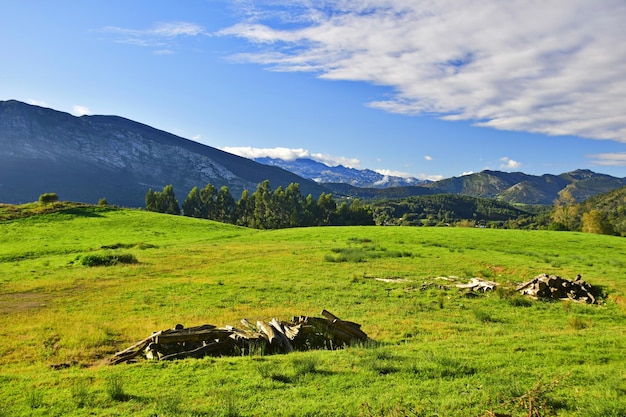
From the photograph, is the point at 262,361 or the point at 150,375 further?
the point at 262,361

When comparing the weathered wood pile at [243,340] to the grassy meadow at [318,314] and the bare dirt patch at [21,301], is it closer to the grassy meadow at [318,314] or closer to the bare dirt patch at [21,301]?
the grassy meadow at [318,314]

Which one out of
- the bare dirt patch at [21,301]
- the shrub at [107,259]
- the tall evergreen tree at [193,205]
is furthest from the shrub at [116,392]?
the tall evergreen tree at [193,205]

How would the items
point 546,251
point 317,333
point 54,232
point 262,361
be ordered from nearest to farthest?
point 262,361 < point 317,333 < point 546,251 < point 54,232

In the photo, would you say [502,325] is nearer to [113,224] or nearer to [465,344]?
[465,344]

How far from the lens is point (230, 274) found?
3228cm

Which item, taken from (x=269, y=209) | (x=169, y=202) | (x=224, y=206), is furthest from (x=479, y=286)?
(x=269, y=209)

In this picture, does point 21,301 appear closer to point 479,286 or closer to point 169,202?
point 479,286

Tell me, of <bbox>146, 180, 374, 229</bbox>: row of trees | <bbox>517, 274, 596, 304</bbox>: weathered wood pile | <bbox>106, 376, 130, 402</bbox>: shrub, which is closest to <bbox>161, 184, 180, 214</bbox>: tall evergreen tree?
<bbox>146, 180, 374, 229</bbox>: row of trees

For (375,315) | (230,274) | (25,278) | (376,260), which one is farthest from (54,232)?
(375,315)

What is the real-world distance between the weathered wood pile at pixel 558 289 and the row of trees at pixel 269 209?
105787 millimetres

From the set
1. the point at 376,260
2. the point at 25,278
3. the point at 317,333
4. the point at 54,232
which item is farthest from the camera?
the point at 54,232

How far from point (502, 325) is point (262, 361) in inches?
461

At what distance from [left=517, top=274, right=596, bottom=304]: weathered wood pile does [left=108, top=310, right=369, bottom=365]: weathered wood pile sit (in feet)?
49.9

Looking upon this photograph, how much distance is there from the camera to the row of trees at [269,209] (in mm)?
130625
